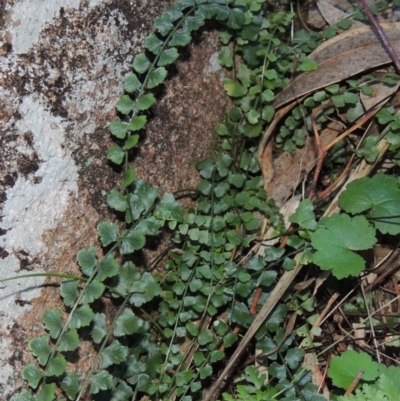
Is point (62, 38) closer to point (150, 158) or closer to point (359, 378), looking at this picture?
point (150, 158)

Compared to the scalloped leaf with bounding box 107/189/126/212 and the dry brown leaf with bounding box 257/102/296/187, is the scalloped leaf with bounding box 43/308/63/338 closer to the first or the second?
the scalloped leaf with bounding box 107/189/126/212

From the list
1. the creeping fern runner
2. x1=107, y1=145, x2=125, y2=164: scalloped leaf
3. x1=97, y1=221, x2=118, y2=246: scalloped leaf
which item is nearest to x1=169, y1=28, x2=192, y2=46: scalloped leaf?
the creeping fern runner

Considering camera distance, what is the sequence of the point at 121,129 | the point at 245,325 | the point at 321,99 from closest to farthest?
the point at 121,129, the point at 245,325, the point at 321,99

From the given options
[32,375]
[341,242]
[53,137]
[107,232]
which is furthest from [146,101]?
[32,375]

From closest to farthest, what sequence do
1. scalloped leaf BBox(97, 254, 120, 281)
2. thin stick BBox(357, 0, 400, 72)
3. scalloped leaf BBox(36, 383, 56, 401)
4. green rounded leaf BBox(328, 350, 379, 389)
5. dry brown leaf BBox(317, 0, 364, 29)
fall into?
scalloped leaf BBox(36, 383, 56, 401), scalloped leaf BBox(97, 254, 120, 281), green rounded leaf BBox(328, 350, 379, 389), thin stick BBox(357, 0, 400, 72), dry brown leaf BBox(317, 0, 364, 29)

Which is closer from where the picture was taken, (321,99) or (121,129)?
(121,129)

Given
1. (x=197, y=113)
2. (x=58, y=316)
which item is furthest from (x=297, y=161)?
(x=58, y=316)
